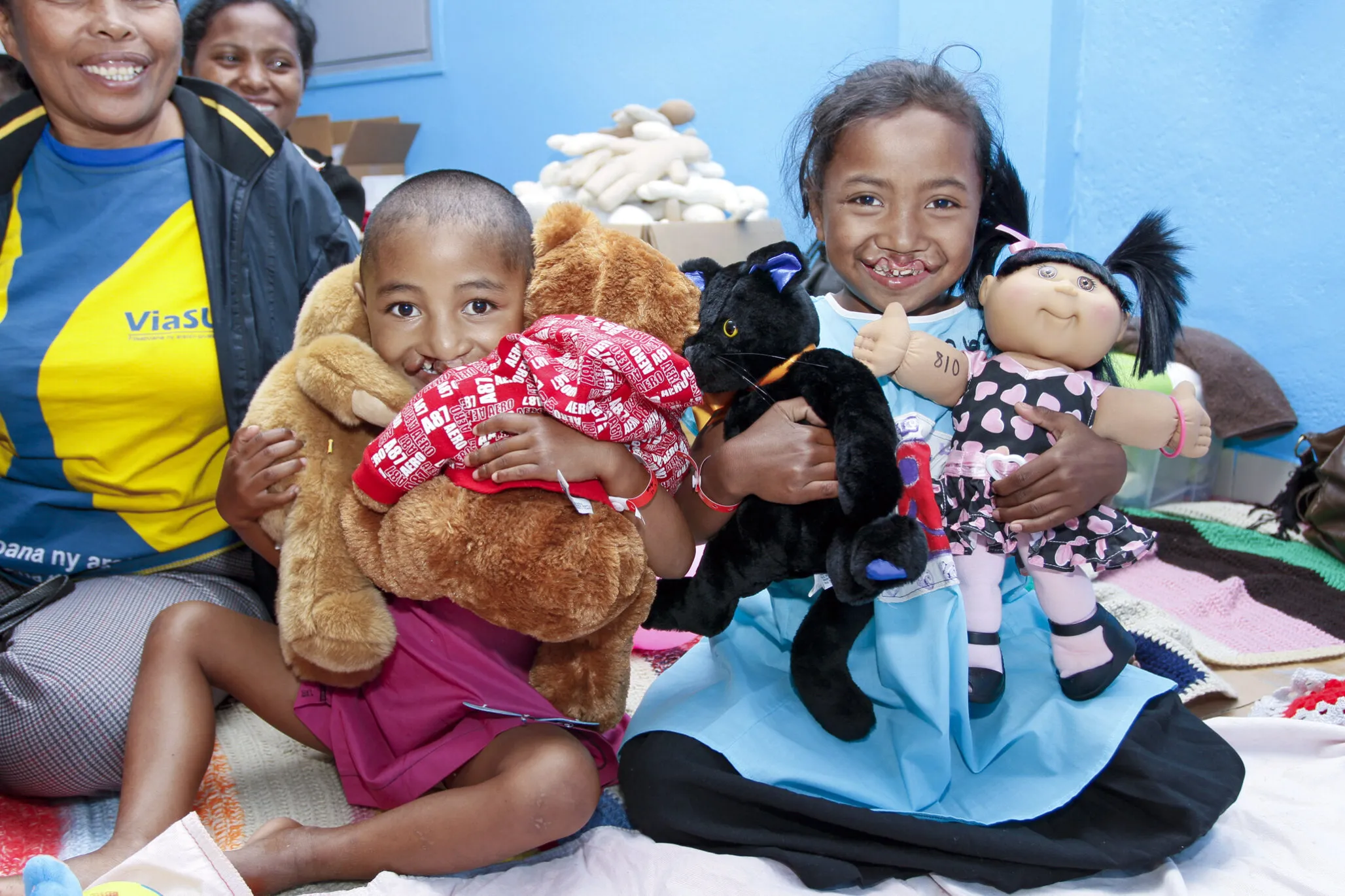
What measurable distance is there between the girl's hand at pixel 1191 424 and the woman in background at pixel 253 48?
203cm

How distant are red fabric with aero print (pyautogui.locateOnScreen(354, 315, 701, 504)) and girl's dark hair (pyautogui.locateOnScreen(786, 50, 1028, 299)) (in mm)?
489

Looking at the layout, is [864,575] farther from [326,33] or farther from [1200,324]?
[326,33]

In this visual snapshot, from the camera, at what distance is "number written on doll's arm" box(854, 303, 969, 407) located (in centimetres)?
126

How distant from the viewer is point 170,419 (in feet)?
5.28

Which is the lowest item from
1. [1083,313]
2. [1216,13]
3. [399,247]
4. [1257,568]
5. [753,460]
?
[1257,568]

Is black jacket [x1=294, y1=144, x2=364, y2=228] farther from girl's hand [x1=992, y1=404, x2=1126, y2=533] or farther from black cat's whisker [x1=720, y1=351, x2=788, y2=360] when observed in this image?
girl's hand [x1=992, y1=404, x2=1126, y2=533]

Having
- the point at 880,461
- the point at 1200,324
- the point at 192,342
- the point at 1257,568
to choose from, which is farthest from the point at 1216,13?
the point at 192,342

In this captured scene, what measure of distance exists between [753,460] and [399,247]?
51 centimetres

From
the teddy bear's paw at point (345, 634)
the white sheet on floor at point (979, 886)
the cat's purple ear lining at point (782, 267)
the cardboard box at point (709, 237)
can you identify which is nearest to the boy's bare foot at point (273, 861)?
the white sheet on floor at point (979, 886)

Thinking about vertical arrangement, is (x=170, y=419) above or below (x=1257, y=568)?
above

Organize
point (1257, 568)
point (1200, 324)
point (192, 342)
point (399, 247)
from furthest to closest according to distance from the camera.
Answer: point (1200, 324) → point (1257, 568) → point (192, 342) → point (399, 247)

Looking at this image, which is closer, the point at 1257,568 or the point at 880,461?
the point at 880,461

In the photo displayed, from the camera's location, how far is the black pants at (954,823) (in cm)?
127

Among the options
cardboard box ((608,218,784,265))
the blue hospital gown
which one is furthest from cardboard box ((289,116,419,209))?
the blue hospital gown
